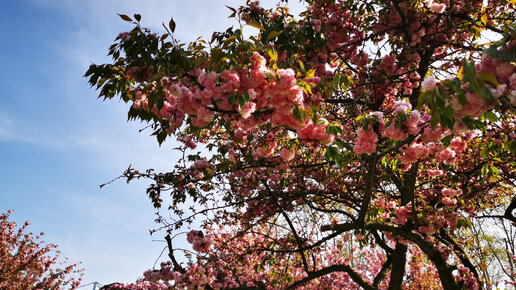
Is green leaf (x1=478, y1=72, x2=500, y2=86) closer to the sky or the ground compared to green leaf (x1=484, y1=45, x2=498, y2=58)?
closer to the ground

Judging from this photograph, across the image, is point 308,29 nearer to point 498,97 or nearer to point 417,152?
point 417,152

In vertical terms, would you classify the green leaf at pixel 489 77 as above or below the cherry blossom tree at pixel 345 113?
below

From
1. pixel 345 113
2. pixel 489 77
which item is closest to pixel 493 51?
pixel 489 77

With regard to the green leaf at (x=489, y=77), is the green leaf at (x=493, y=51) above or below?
above

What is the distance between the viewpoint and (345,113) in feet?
16.6

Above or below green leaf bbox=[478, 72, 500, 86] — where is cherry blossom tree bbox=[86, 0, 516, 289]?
above

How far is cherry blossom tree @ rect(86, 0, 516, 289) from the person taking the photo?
1959 millimetres

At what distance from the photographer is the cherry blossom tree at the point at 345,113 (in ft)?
6.43

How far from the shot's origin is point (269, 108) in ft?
7.50

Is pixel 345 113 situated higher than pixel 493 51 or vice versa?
pixel 345 113

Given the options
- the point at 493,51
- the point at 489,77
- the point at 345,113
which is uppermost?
the point at 345,113

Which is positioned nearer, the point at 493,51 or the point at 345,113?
the point at 493,51

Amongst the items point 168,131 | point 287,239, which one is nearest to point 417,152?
point 168,131

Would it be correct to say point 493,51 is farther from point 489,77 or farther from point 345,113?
point 345,113
